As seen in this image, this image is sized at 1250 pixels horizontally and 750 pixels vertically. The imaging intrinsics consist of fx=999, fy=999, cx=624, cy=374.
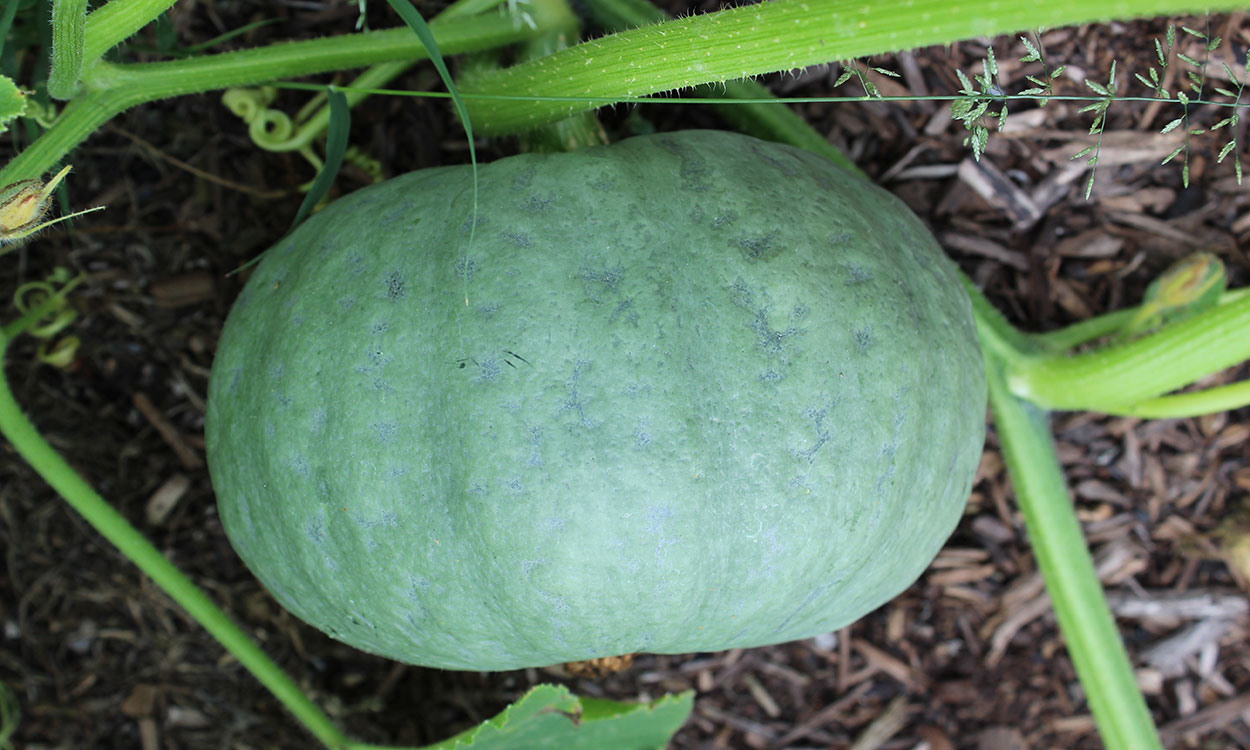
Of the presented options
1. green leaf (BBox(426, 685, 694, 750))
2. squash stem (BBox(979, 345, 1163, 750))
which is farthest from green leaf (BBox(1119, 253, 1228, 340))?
green leaf (BBox(426, 685, 694, 750))

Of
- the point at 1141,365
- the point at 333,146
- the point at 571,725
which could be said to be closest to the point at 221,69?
the point at 333,146

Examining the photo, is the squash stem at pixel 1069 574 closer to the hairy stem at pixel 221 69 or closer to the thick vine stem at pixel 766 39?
the thick vine stem at pixel 766 39

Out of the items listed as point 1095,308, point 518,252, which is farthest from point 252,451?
point 1095,308

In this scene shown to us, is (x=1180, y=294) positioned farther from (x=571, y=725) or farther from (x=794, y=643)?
(x=571, y=725)

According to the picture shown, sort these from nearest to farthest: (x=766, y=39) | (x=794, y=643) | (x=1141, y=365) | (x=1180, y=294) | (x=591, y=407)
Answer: (x=766, y=39)
(x=591, y=407)
(x=1141, y=365)
(x=1180, y=294)
(x=794, y=643)

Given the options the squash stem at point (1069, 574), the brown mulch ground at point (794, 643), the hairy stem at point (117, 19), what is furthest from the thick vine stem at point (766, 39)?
the squash stem at point (1069, 574)

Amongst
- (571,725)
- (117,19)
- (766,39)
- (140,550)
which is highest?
(117,19)
